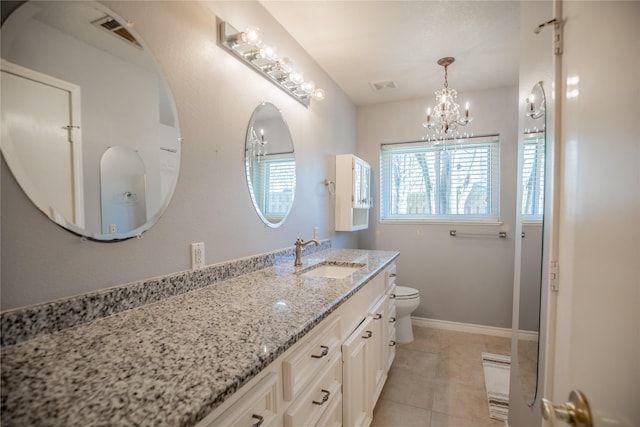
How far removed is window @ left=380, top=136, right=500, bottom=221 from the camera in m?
2.99

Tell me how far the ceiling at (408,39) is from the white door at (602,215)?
4.32 feet

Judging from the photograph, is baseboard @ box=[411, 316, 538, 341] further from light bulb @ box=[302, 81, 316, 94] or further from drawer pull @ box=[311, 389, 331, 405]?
light bulb @ box=[302, 81, 316, 94]

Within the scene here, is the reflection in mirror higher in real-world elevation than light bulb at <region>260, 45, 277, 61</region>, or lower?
lower

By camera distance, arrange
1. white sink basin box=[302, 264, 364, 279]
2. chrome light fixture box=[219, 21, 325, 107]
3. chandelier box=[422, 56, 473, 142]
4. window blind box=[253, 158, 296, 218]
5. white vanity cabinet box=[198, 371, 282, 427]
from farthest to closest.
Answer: chandelier box=[422, 56, 473, 142]
white sink basin box=[302, 264, 364, 279]
window blind box=[253, 158, 296, 218]
chrome light fixture box=[219, 21, 325, 107]
white vanity cabinet box=[198, 371, 282, 427]

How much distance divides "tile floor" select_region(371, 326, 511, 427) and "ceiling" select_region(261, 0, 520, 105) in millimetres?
2530

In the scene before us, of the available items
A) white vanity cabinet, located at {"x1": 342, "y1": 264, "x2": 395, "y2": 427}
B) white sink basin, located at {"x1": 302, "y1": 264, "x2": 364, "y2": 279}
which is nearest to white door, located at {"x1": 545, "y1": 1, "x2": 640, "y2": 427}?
white vanity cabinet, located at {"x1": 342, "y1": 264, "x2": 395, "y2": 427}

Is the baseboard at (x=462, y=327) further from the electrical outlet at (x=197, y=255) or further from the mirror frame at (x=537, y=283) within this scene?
the electrical outlet at (x=197, y=255)

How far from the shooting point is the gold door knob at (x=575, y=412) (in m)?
0.50

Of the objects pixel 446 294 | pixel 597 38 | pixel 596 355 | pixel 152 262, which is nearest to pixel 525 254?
pixel 596 355

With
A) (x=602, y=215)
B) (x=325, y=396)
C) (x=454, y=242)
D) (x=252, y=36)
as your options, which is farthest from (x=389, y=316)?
(x=252, y=36)

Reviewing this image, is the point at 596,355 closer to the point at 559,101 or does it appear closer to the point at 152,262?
the point at 559,101

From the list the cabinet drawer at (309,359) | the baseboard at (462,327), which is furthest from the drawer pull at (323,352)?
the baseboard at (462,327)

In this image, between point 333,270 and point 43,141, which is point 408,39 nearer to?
point 333,270

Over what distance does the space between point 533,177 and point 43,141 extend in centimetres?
174
